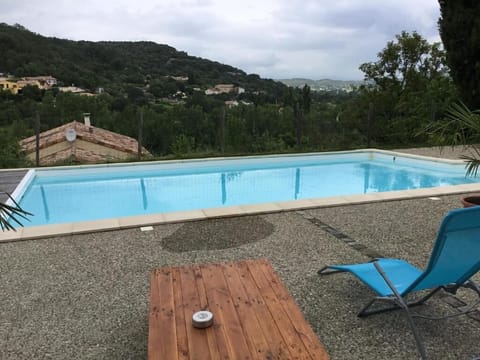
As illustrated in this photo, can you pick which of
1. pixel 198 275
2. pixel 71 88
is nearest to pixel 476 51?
pixel 198 275

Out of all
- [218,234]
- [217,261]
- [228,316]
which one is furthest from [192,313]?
[218,234]

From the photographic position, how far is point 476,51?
6320mm

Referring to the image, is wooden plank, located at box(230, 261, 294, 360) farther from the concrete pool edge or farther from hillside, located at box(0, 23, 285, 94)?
hillside, located at box(0, 23, 285, 94)

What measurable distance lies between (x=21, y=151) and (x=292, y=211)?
316 inches

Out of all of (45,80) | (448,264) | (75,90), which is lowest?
(448,264)

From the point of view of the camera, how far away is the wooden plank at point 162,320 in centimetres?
170

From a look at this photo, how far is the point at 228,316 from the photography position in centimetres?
200

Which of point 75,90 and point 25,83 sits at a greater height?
point 25,83

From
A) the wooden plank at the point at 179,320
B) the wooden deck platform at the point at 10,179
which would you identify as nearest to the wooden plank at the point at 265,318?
the wooden plank at the point at 179,320

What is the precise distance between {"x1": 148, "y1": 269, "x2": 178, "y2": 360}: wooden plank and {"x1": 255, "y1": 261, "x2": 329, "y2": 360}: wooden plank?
0.58 m

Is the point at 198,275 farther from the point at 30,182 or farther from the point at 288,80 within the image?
the point at 288,80

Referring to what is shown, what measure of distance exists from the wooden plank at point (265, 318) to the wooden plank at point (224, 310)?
107 mm

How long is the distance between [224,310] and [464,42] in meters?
6.45

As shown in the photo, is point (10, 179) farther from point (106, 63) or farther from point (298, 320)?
point (106, 63)
